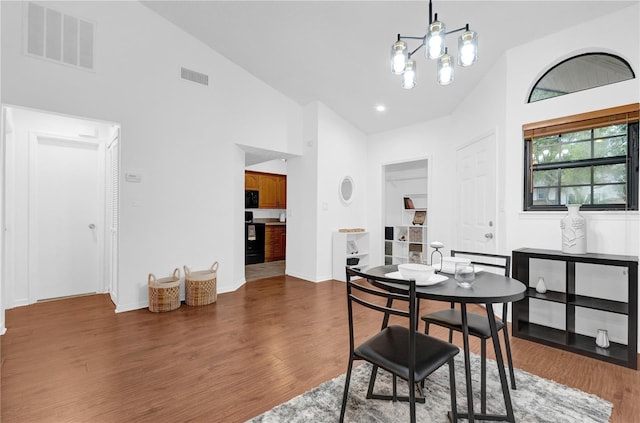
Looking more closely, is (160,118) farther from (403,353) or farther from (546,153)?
(546,153)

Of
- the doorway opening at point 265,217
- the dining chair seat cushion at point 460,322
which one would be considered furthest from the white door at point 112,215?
the dining chair seat cushion at point 460,322

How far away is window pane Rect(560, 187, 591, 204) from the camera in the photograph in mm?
2721

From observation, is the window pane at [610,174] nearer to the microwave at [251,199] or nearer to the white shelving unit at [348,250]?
the white shelving unit at [348,250]

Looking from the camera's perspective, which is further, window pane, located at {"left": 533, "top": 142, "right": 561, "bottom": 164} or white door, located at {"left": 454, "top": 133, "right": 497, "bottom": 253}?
white door, located at {"left": 454, "top": 133, "right": 497, "bottom": 253}

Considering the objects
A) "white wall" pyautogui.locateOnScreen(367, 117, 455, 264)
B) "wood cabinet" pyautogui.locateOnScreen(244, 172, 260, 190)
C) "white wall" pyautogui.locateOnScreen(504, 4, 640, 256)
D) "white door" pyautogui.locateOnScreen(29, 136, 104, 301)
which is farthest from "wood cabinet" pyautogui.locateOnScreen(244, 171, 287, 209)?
"white wall" pyautogui.locateOnScreen(504, 4, 640, 256)

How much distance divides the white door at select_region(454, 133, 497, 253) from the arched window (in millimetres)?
656

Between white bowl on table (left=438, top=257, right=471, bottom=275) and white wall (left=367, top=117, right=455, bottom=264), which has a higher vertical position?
white wall (left=367, top=117, right=455, bottom=264)

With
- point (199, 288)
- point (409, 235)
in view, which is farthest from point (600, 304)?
point (199, 288)

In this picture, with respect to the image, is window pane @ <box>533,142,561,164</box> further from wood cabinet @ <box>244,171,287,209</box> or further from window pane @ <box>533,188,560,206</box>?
wood cabinet @ <box>244,171,287,209</box>

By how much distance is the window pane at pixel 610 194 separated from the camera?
2520mm

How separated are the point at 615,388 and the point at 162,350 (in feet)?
10.7

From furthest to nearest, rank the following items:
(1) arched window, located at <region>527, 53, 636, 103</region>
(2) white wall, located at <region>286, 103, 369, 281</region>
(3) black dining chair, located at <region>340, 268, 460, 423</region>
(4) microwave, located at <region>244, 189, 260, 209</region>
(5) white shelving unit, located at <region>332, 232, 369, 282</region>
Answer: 1. (4) microwave, located at <region>244, 189, 260, 209</region>
2. (5) white shelving unit, located at <region>332, 232, 369, 282</region>
3. (2) white wall, located at <region>286, 103, 369, 281</region>
4. (1) arched window, located at <region>527, 53, 636, 103</region>
5. (3) black dining chair, located at <region>340, 268, 460, 423</region>

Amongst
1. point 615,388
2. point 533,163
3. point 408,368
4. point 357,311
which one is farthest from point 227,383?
point 533,163

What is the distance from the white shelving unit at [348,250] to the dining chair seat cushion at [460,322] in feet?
9.87
